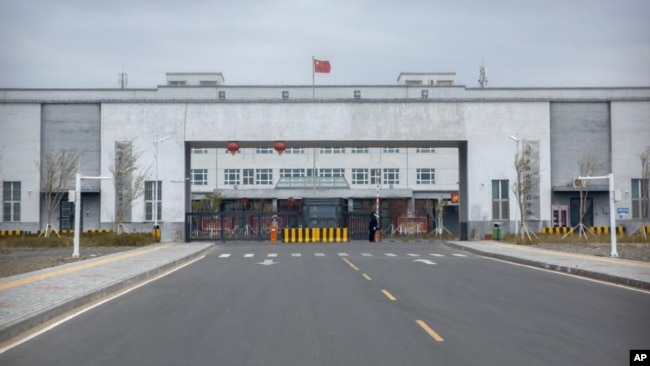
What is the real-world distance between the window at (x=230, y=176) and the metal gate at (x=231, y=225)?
3328cm

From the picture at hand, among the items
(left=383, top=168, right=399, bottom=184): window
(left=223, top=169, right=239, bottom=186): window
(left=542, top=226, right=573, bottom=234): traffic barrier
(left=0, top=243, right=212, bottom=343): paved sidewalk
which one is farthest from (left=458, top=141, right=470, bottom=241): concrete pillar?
(left=223, top=169, right=239, bottom=186): window

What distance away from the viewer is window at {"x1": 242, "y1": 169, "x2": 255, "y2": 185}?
92.6 metres

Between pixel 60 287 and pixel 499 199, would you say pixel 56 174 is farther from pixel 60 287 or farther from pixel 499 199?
pixel 60 287

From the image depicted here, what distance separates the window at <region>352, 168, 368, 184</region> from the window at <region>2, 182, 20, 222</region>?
156 feet

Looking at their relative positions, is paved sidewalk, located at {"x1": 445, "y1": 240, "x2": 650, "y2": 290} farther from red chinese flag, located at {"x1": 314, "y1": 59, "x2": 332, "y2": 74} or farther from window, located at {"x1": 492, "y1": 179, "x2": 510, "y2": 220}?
red chinese flag, located at {"x1": 314, "y1": 59, "x2": 332, "y2": 74}

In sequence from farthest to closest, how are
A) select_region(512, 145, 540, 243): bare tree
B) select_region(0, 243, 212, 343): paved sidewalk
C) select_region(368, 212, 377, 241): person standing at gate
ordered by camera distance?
select_region(368, 212, 377, 241): person standing at gate, select_region(512, 145, 540, 243): bare tree, select_region(0, 243, 212, 343): paved sidewalk

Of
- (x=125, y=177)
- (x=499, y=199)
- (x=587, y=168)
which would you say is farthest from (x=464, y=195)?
(x=125, y=177)

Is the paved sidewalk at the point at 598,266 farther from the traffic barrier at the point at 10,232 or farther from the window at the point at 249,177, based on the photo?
the window at the point at 249,177

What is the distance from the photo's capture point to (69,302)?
14.7m

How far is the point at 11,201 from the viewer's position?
51.9 metres

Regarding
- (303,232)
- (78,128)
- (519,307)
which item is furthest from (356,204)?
(519,307)

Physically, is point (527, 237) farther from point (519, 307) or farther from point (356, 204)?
point (356, 204)

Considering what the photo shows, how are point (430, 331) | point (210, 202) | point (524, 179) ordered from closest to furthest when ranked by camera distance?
point (430, 331)
point (524, 179)
point (210, 202)

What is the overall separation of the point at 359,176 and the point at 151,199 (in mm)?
43966
